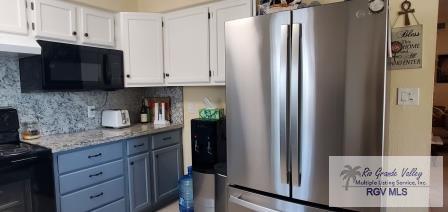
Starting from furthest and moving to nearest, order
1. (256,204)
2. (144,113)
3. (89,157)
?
(144,113), (89,157), (256,204)

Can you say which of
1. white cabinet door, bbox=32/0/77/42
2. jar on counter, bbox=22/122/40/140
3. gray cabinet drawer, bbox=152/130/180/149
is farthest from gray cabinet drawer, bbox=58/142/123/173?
white cabinet door, bbox=32/0/77/42

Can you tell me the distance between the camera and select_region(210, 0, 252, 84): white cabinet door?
230 centimetres

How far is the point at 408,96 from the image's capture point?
174cm

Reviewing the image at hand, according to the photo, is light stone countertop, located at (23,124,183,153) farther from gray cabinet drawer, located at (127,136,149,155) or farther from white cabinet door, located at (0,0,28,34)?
white cabinet door, located at (0,0,28,34)

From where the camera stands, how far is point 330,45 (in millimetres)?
1355

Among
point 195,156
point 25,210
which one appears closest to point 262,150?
point 195,156

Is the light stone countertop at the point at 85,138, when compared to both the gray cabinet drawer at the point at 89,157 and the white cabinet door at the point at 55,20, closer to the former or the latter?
the gray cabinet drawer at the point at 89,157

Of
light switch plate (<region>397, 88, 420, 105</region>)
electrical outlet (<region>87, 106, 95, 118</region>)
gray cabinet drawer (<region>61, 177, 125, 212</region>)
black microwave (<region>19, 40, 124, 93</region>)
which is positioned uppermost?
black microwave (<region>19, 40, 124, 93</region>)

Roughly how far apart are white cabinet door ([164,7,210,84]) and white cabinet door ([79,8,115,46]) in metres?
0.55

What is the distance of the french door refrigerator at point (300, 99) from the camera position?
1286 mm

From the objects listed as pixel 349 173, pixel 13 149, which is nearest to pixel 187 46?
pixel 13 149

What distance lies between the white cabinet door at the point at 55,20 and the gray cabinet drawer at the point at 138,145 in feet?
3.49

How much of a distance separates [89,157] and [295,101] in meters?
1.71

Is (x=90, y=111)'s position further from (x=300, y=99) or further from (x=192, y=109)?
(x=300, y=99)
